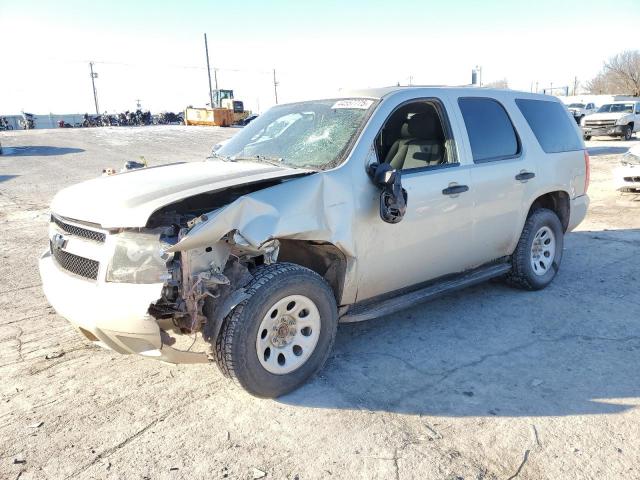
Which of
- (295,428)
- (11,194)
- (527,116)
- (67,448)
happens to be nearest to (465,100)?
(527,116)

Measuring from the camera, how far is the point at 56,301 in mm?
3197

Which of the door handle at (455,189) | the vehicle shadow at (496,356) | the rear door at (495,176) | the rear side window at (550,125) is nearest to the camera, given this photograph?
the vehicle shadow at (496,356)

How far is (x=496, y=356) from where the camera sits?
12.5 ft

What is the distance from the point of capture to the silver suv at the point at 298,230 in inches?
114

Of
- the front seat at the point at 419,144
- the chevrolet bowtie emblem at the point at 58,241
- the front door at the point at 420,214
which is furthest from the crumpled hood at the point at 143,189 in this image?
the front seat at the point at 419,144

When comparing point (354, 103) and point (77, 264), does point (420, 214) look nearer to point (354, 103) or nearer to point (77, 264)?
point (354, 103)

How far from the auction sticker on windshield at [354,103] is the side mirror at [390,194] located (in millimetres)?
621

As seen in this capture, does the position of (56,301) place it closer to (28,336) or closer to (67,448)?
(67,448)

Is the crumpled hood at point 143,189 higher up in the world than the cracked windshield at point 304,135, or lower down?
lower down

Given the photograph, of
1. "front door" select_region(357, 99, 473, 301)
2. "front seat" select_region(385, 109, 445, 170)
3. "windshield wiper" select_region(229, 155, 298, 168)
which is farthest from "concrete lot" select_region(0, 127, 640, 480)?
"windshield wiper" select_region(229, 155, 298, 168)

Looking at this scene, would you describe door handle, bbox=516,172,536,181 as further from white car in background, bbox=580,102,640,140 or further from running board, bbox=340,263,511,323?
white car in background, bbox=580,102,640,140

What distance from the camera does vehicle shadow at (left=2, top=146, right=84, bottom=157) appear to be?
2077cm

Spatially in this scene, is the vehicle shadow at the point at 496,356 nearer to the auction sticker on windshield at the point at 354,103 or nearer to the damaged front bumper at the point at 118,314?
the damaged front bumper at the point at 118,314

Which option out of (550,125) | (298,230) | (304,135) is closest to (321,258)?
(298,230)
